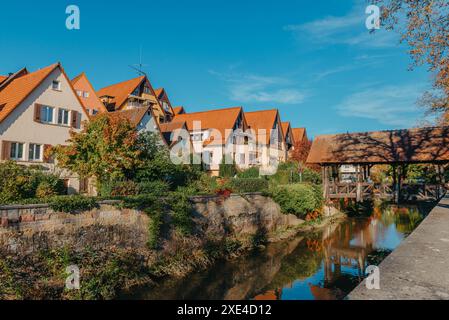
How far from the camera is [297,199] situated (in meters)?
23.2

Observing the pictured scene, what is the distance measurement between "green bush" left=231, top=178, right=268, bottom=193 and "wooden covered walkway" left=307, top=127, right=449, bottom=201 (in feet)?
18.6

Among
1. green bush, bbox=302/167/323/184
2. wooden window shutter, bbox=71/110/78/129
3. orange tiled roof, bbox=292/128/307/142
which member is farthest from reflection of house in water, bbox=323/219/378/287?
orange tiled roof, bbox=292/128/307/142

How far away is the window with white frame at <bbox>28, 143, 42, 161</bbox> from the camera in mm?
20188

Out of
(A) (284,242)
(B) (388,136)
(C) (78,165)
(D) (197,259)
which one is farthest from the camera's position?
(B) (388,136)

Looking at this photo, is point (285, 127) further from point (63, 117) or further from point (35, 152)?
point (35, 152)

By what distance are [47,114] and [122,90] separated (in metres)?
17.4

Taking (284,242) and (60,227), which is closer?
(60,227)

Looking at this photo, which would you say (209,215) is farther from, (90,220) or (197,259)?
(90,220)

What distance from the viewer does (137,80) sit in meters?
38.3

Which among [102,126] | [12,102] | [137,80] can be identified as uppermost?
[137,80]

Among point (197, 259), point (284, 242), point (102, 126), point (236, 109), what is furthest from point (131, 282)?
point (236, 109)

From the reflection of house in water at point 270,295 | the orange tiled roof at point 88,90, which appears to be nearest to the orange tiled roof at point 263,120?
the orange tiled roof at point 88,90

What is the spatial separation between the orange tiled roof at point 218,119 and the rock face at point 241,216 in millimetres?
16000

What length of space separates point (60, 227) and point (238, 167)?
89.9 ft
